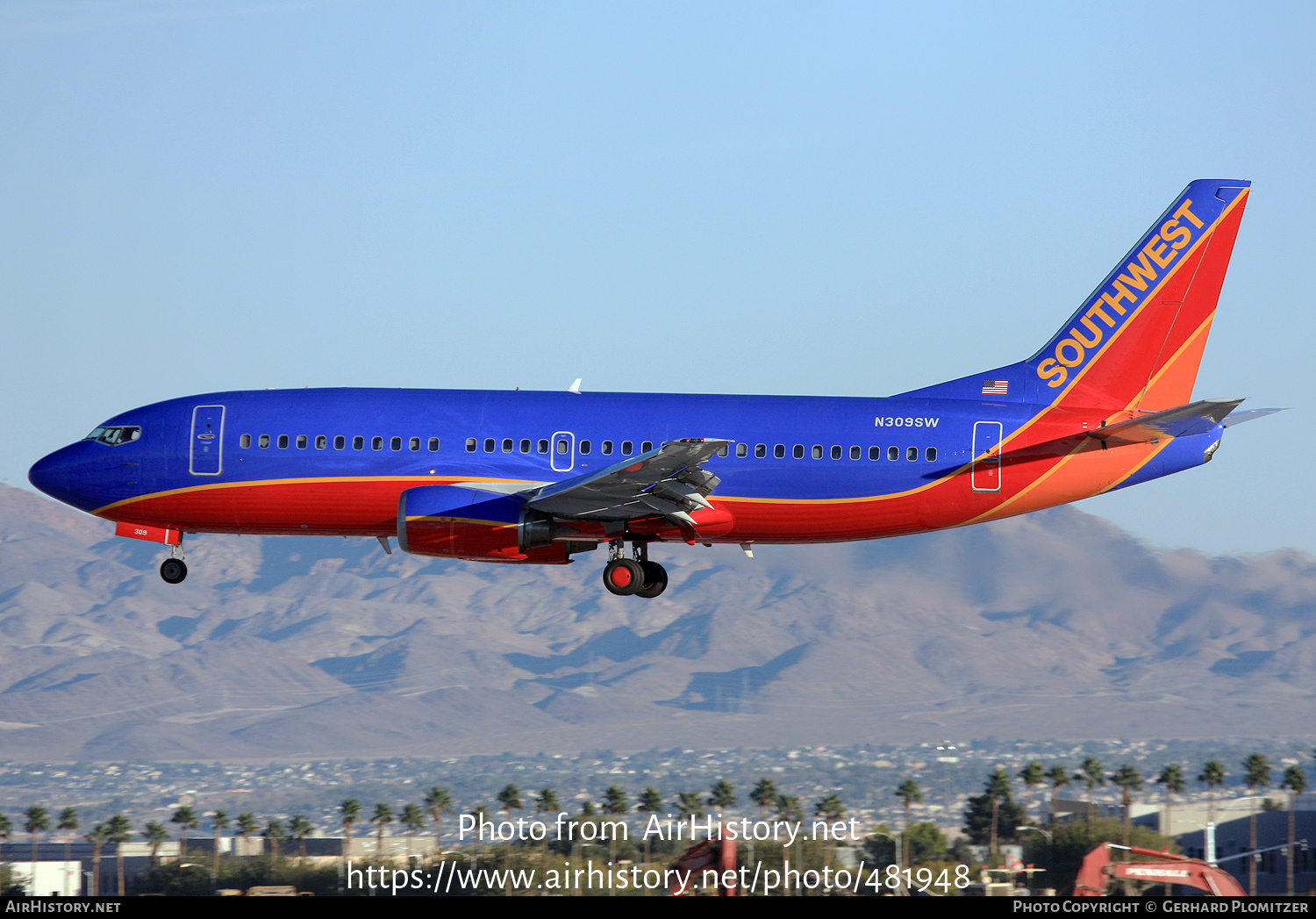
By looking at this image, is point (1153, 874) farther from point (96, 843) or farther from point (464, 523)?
point (96, 843)

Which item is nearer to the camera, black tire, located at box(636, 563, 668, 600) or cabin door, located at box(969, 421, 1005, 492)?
cabin door, located at box(969, 421, 1005, 492)

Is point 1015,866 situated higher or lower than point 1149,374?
lower

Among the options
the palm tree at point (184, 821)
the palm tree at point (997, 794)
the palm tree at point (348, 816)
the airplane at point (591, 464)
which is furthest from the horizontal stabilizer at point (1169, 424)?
the palm tree at point (184, 821)

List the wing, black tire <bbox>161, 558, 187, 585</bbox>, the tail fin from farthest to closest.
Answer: the tail fin → black tire <bbox>161, 558, 187, 585</bbox> → the wing

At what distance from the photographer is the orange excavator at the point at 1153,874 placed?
4338 cm

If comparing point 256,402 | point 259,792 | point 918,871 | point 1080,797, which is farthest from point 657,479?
point 259,792

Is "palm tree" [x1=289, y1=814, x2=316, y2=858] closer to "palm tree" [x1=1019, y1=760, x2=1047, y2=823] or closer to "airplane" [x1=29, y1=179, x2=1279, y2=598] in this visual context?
"airplane" [x1=29, y1=179, x2=1279, y2=598]

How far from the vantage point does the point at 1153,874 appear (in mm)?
44125

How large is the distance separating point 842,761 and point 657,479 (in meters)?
117

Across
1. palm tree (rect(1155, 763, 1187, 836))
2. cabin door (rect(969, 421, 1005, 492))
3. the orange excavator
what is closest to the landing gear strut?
cabin door (rect(969, 421, 1005, 492))

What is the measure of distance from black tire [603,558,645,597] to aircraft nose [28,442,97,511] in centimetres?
1416

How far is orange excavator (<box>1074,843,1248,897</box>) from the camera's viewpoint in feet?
142

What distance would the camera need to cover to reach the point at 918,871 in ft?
220
